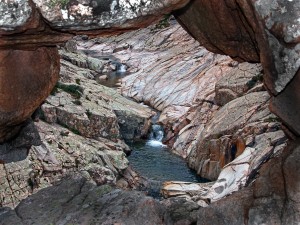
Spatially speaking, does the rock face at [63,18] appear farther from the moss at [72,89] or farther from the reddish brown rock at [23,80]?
the moss at [72,89]

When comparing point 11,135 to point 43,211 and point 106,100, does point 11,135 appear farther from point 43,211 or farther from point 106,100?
point 106,100

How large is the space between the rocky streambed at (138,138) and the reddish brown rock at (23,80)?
9.07 ft

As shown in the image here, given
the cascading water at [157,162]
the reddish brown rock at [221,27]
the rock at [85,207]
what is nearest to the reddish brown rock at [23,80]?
the rock at [85,207]

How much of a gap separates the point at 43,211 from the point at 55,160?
10966mm

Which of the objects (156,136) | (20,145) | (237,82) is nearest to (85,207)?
(20,145)

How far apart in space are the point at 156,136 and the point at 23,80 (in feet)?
70.5

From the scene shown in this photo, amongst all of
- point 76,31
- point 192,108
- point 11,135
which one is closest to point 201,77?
point 192,108

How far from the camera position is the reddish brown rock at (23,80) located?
15.6 m

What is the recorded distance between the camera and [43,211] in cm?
1501

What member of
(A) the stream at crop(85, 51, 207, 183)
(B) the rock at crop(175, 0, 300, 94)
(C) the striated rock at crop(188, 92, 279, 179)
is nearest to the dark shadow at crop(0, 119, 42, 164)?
(B) the rock at crop(175, 0, 300, 94)

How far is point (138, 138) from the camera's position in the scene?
1433 inches

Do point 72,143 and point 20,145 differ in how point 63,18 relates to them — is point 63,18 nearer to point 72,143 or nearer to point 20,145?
point 20,145

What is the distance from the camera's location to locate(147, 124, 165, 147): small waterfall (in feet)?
118

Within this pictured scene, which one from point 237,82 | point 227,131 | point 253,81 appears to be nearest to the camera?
point 227,131
